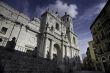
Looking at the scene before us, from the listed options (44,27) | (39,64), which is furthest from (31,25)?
(39,64)

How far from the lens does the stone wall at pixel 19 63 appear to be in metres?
7.05

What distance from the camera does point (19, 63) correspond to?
803 centimetres

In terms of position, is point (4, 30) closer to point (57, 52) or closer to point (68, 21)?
point (57, 52)

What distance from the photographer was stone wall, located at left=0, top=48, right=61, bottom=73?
7.05m

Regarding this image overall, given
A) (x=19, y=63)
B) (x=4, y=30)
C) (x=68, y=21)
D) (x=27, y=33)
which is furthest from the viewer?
(x=68, y=21)

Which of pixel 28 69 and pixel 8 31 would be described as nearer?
pixel 28 69

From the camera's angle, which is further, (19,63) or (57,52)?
(57,52)

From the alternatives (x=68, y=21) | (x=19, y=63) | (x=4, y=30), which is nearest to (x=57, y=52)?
(x=4, y=30)

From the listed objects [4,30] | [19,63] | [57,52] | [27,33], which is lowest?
[19,63]

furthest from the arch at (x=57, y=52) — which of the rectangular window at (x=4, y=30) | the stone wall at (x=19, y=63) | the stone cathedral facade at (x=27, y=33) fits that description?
the rectangular window at (x=4, y=30)

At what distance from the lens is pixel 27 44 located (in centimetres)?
1508

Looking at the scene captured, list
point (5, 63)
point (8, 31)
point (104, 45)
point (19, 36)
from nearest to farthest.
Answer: point (5, 63) < point (8, 31) < point (19, 36) < point (104, 45)

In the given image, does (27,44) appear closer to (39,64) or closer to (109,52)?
(39,64)

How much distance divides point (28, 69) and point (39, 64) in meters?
1.82
